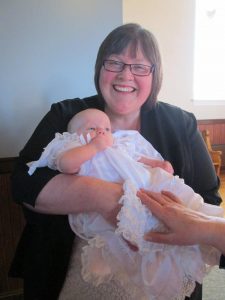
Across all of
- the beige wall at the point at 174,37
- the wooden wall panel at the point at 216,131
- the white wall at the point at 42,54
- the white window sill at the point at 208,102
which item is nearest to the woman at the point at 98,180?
the white wall at the point at 42,54

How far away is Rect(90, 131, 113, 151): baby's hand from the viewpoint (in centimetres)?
93

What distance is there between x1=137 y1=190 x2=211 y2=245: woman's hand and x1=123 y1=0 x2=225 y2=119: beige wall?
12.4 ft

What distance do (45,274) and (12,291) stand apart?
76 centimetres

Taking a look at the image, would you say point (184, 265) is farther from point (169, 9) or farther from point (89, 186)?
point (169, 9)

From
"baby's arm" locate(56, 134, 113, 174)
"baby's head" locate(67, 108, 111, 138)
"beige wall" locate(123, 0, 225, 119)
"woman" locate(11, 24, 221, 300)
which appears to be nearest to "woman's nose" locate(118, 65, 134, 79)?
"woman" locate(11, 24, 221, 300)

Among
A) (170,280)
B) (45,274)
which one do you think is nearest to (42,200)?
(45,274)

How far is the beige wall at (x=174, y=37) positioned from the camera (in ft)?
13.7

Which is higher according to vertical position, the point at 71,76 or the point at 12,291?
the point at 71,76

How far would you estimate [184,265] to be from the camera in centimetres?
84

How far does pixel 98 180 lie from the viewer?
93 centimetres

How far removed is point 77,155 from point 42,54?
775 mm

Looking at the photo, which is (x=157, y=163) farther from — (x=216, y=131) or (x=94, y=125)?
(x=216, y=131)

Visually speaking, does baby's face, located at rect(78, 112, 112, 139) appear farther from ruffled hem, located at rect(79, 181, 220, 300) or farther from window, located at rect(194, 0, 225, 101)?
window, located at rect(194, 0, 225, 101)

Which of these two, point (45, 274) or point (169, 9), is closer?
point (45, 274)
